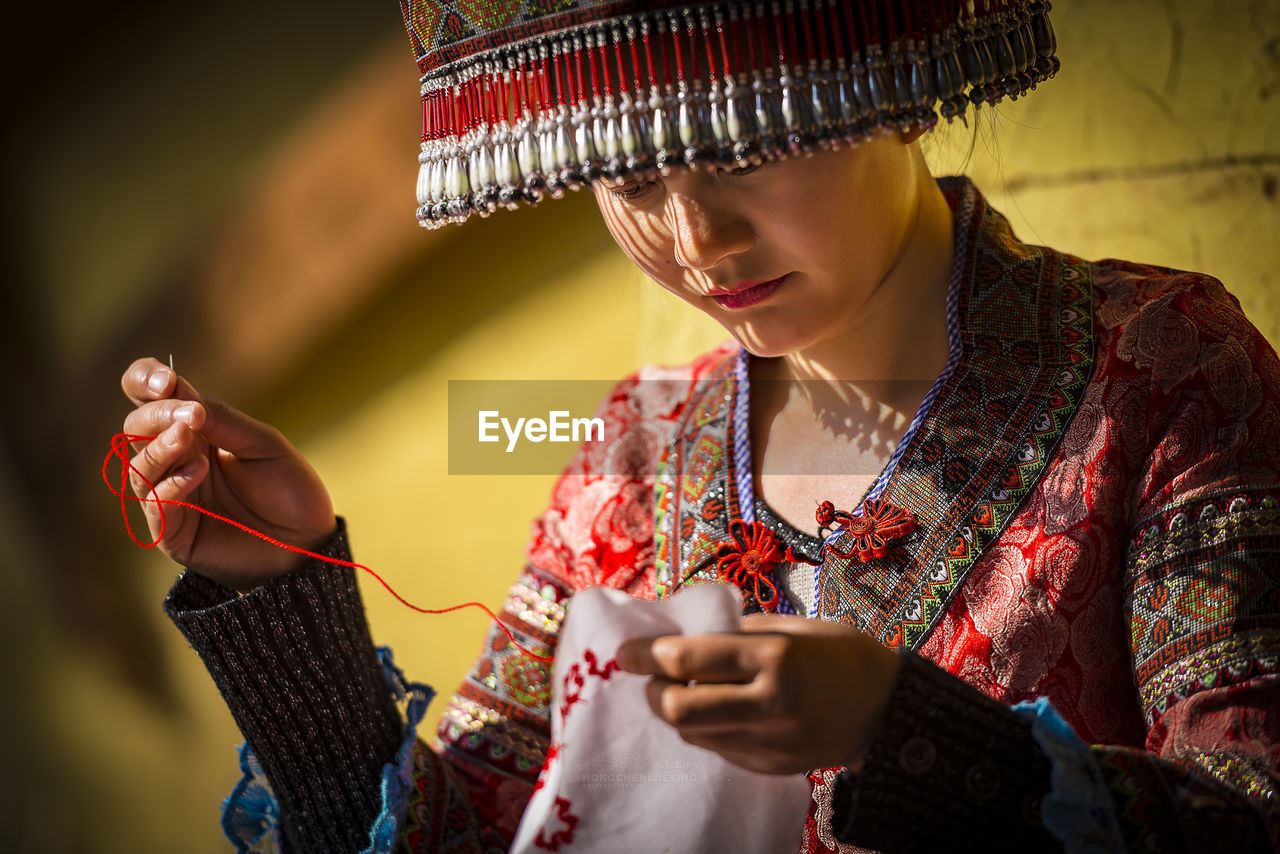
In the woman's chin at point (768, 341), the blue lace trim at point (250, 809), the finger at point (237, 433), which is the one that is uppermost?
the woman's chin at point (768, 341)

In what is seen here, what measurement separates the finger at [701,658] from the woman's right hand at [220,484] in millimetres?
487

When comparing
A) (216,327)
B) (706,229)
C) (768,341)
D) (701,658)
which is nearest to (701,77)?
(706,229)

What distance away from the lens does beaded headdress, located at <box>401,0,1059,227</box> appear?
0.70 meters

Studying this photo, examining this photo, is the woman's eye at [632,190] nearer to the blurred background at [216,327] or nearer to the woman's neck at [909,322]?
the woman's neck at [909,322]

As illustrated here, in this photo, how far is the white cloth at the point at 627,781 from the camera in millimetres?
833

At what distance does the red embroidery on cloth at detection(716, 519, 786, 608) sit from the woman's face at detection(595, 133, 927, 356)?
0.55 feet

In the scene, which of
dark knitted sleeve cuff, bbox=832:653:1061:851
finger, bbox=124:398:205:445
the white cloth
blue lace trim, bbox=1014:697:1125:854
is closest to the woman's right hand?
finger, bbox=124:398:205:445

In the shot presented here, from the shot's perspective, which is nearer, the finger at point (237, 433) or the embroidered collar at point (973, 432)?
the embroidered collar at point (973, 432)

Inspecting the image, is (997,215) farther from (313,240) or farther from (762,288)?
(313,240)

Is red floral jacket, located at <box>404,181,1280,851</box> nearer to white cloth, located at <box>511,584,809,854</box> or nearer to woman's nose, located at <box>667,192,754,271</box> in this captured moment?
white cloth, located at <box>511,584,809,854</box>

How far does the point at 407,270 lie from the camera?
1.87 meters

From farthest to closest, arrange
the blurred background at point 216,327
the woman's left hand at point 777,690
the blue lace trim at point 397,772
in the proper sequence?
the blurred background at point 216,327, the blue lace trim at point 397,772, the woman's left hand at point 777,690

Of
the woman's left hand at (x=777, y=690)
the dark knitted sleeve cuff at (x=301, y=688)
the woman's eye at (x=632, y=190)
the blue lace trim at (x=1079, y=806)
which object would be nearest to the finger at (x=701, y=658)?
the woman's left hand at (x=777, y=690)

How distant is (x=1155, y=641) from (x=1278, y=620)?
0.27 ft
